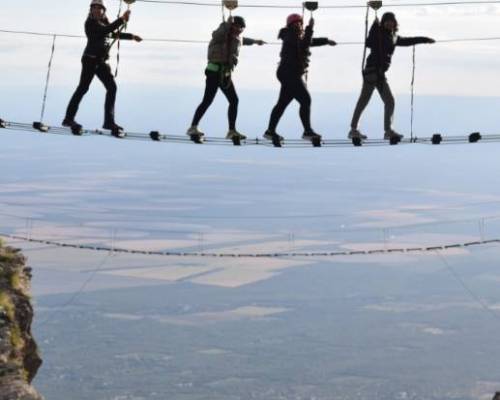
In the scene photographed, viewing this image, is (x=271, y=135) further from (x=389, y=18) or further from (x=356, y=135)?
(x=389, y=18)

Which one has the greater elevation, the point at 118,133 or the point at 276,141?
the point at 276,141

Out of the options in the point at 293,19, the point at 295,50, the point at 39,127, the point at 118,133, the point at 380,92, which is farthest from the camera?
the point at 380,92

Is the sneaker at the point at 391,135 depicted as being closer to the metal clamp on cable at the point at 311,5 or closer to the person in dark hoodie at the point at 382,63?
the person in dark hoodie at the point at 382,63

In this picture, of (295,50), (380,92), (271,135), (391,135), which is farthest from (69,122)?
(391,135)

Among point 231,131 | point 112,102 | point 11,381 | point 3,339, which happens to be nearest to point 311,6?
point 231,131

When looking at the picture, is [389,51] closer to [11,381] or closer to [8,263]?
[11,381]
